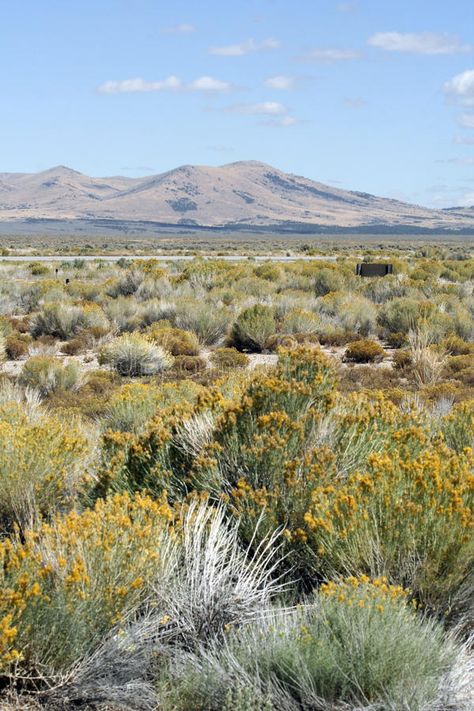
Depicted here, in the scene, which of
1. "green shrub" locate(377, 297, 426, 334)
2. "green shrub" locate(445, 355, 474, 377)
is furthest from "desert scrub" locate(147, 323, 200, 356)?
"green shrub" locate(445, 355, 474, 377)

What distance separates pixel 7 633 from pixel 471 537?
2.52 m

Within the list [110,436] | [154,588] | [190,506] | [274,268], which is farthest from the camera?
[274,268]

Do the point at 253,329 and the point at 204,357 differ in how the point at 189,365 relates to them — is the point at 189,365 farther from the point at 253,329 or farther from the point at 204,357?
the point at 253,329

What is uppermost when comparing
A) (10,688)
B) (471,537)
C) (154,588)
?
(471,537)

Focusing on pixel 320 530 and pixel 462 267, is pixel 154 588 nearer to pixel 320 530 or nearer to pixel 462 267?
pixel 320 530

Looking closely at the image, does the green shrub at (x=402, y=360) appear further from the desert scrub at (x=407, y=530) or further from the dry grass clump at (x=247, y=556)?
the desert scrub at (x=407, y=530)

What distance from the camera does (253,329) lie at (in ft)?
63.8

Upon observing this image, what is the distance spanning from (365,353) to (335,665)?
1402cm

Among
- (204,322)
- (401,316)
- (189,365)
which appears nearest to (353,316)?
(401,316)

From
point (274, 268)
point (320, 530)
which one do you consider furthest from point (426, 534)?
point (274, 268)

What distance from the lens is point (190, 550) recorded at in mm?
5461

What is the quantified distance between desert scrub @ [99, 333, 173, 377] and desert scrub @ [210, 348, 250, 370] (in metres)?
1.00

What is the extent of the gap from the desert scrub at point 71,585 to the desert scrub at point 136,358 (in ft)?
36.9

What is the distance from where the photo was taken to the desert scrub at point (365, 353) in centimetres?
1803
